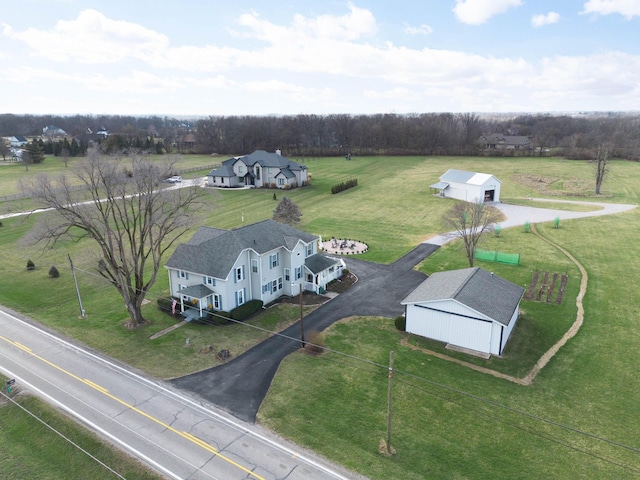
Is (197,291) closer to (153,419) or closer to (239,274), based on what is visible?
(239,274)

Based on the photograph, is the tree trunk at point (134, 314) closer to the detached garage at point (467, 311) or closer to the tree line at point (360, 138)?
the detached garage at point (467, 311)

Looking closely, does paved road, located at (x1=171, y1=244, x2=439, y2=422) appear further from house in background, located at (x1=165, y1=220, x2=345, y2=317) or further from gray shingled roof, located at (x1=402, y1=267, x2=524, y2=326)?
gray shingled roof, located at (x1=402, y1=267, x2=524, y2=326)

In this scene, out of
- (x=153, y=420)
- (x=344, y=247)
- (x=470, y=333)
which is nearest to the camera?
(x=153, y=420)

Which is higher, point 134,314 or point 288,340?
point 134,314

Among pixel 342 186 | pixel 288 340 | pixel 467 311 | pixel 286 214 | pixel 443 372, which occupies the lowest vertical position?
pixel 443 372

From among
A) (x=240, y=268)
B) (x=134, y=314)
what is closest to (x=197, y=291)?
(x=240, y=268)

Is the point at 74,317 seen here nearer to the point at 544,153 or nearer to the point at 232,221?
the point at 232,221

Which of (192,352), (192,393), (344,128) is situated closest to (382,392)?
(192,393)
